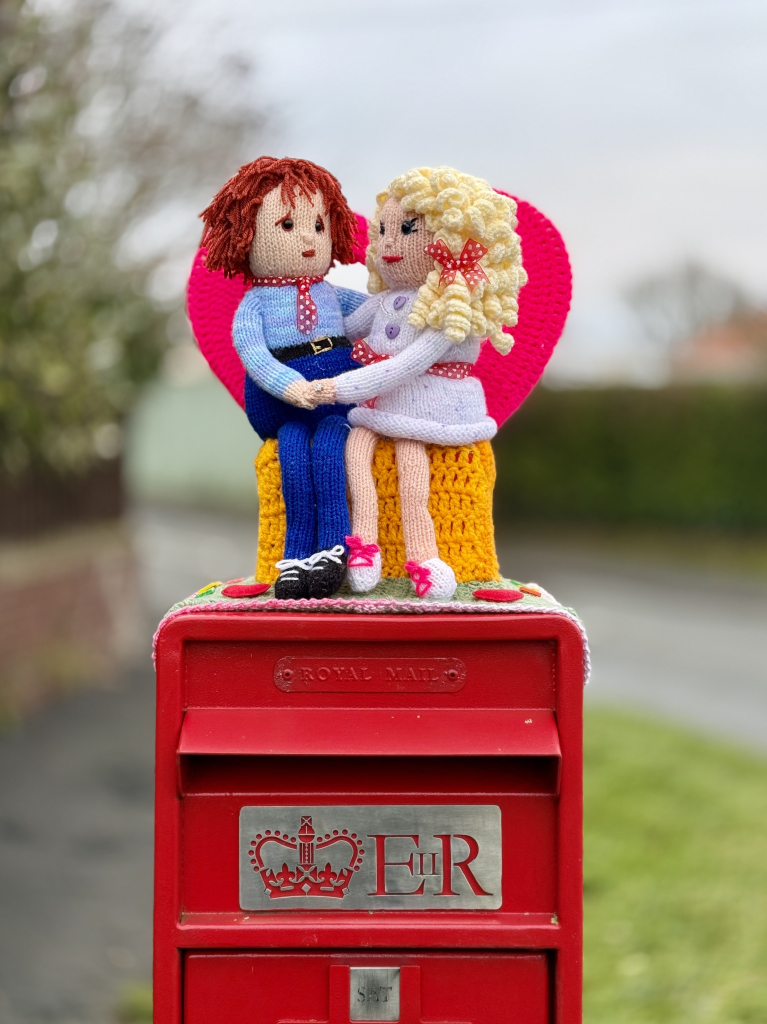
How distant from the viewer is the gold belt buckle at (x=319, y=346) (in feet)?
6.05

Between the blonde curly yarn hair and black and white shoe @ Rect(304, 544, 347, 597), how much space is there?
0.38 meters

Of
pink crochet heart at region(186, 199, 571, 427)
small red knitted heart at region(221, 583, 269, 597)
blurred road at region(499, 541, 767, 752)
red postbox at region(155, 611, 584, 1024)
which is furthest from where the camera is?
blurred road at region(499, 541, 767, 752)

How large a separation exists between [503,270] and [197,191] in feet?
21.4

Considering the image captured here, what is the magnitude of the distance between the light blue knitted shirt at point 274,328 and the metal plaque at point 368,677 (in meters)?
0.42

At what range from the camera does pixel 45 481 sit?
7418 mm

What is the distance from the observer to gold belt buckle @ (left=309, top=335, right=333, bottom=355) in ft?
6.05

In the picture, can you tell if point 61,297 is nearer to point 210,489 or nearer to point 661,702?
point 661,702

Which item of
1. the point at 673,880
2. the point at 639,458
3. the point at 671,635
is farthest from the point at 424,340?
the point at 639,458

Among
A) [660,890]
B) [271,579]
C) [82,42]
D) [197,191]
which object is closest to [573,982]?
[271,579]

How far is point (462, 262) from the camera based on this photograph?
1804mm

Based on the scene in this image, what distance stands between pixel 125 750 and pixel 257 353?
5094 millimetres

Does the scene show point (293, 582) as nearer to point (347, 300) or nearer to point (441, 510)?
point (441, 510)

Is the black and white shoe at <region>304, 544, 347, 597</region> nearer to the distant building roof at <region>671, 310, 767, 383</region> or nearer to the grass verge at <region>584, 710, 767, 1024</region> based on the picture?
the grass verge at <region>584, 710, 767, 1024</region>

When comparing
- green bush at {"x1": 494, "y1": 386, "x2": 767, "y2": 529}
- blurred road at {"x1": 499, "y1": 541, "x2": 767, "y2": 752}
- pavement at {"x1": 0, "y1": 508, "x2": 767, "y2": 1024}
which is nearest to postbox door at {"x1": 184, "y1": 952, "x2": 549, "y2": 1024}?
pavement at {"x1": 0, "y1": 508, "x2": 767, "y2": 1024}
